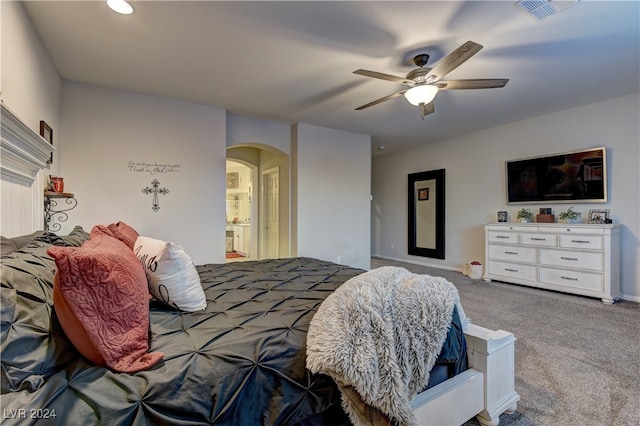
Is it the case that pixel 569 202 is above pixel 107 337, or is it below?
above

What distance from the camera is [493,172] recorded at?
5082mm

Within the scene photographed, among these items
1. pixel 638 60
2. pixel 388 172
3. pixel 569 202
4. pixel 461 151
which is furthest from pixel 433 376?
pixel 388 172

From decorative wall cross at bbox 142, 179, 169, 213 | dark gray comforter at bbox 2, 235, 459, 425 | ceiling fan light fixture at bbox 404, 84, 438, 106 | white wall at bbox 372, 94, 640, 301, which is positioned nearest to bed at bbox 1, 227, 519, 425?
dark gray comforter at bbox 2, 235, 459, 425

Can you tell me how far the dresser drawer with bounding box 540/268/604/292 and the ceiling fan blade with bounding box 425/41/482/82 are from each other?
131 inches

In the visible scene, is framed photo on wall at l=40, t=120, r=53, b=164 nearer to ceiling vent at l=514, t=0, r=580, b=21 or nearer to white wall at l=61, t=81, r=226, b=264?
white wall at l=61, t=81, r=226, b=264

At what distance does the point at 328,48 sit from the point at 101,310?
8.20ft

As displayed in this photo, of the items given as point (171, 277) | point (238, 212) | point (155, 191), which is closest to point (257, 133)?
point (155, 191)

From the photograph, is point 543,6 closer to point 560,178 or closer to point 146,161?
point 560,178

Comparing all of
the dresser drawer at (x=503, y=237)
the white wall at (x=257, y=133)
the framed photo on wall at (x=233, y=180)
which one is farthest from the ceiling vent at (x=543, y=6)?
the framed photo on wall at (x=233, y=180)

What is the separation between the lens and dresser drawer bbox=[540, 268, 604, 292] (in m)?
3.69

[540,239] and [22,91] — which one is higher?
[22,91]

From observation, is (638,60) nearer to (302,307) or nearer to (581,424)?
(581,424)

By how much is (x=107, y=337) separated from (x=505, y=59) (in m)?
3.54

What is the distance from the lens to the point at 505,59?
2734mm
